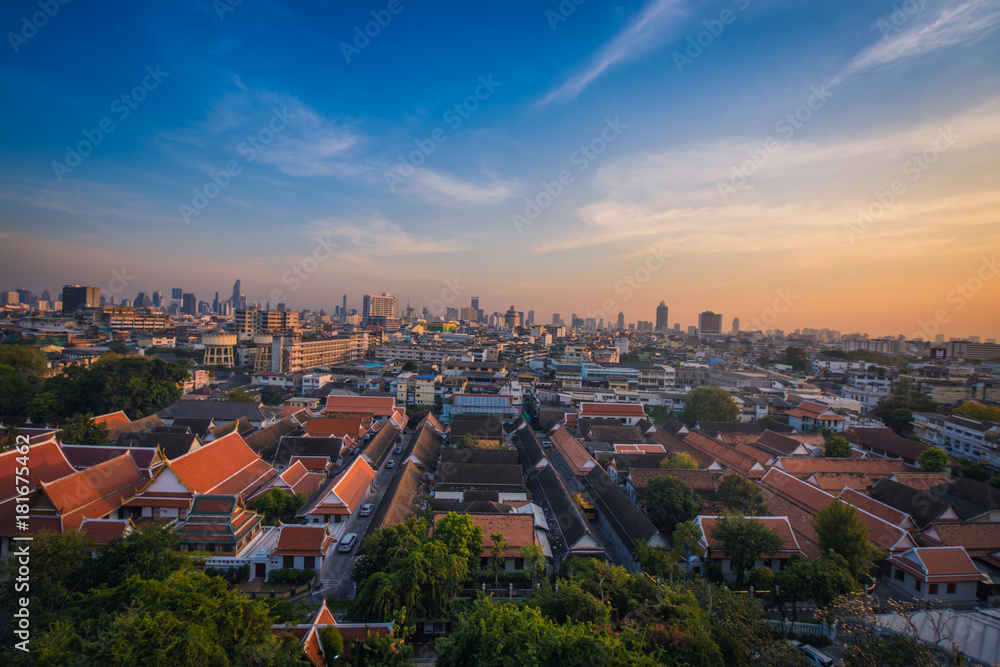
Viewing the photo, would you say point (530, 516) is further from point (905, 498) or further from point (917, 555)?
point (905, 498)

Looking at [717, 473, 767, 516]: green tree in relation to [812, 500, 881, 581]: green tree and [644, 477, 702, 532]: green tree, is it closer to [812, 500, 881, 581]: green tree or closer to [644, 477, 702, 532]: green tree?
[644, 477, 702, 532]: green tree

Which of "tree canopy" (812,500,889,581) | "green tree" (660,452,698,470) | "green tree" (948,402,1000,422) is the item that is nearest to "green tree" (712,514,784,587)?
"tree canopy" (812,500,889,581)

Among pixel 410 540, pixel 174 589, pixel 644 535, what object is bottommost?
pixel 644 535

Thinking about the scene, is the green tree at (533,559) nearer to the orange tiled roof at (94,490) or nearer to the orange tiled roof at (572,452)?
the orange tiled roof at (572,452)

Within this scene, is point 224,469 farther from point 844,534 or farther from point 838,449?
point 838,449

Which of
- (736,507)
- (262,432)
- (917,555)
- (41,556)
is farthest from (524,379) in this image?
(41,556)

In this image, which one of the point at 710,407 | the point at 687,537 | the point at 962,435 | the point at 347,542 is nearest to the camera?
the point at 687,537

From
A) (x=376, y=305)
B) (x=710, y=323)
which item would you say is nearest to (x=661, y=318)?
(x=710, y=323)
